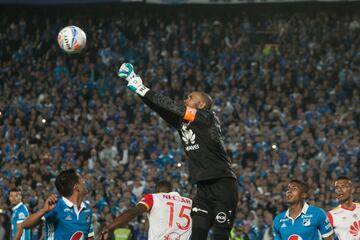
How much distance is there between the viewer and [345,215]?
10.6 m

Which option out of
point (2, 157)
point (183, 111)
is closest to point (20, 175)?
point (2, 157)

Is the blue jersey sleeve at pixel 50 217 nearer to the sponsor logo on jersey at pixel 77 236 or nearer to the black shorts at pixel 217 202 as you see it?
the sponsor logo on jersey at pixel 77 236

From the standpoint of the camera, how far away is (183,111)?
25.3ft

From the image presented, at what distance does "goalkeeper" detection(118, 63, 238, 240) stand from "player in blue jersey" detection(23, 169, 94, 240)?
1274 millimetres

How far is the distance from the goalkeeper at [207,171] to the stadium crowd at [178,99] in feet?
29.1

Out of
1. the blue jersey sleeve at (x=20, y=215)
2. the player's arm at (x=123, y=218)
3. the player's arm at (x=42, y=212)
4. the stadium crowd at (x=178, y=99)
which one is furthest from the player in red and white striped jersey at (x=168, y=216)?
the stadium crowd at (x=178, y=99)

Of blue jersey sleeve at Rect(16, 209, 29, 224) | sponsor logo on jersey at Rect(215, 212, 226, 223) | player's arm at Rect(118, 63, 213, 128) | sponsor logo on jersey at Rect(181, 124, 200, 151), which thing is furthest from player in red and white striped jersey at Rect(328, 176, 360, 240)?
blue jersey sleeve at Rect(16, 209, 29, 224)

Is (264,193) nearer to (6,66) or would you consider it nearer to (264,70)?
(264,70)

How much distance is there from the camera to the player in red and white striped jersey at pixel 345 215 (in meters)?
10.5

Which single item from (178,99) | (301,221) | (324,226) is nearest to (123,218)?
(301,221)

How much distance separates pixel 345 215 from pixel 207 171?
132 inches

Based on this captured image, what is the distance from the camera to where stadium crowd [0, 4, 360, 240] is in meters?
20.2

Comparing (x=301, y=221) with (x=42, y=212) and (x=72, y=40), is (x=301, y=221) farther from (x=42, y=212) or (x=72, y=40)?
(x=72, y=40)

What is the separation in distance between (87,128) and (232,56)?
A: 6256mm
